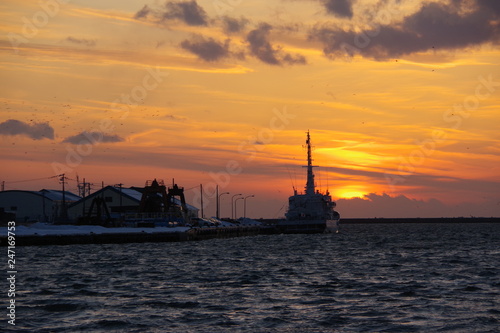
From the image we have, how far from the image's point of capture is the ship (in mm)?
166375

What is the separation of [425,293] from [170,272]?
17983 millimetres

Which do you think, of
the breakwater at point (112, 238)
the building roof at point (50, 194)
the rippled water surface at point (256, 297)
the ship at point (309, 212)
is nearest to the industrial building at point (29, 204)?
the building roof at point (50, 194)

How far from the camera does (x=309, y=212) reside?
172 metres

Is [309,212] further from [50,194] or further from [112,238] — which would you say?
[112,238]

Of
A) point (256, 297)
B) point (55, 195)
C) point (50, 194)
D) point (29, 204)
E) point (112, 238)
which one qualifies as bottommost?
point (256, 297)

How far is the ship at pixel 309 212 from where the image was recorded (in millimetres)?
166375

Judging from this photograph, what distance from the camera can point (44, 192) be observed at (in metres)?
176

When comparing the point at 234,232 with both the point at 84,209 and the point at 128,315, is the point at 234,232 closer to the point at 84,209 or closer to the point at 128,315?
the point at 84,209

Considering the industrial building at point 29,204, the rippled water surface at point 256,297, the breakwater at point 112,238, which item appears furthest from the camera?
the industrial building at point 29,204

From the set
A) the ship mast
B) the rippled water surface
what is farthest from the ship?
the rippled water surface

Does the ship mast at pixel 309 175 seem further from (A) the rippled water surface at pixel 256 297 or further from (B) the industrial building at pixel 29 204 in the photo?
(A) the rippled water surface at pixel 256 297

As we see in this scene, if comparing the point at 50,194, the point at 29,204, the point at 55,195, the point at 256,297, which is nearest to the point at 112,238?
the point at 256,297

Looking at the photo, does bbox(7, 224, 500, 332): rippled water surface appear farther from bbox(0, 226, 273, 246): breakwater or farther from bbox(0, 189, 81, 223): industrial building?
bbox(0, 189, 81, 223): industrial building

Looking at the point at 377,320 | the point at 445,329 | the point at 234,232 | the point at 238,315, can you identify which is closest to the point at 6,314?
the point at 238,315
